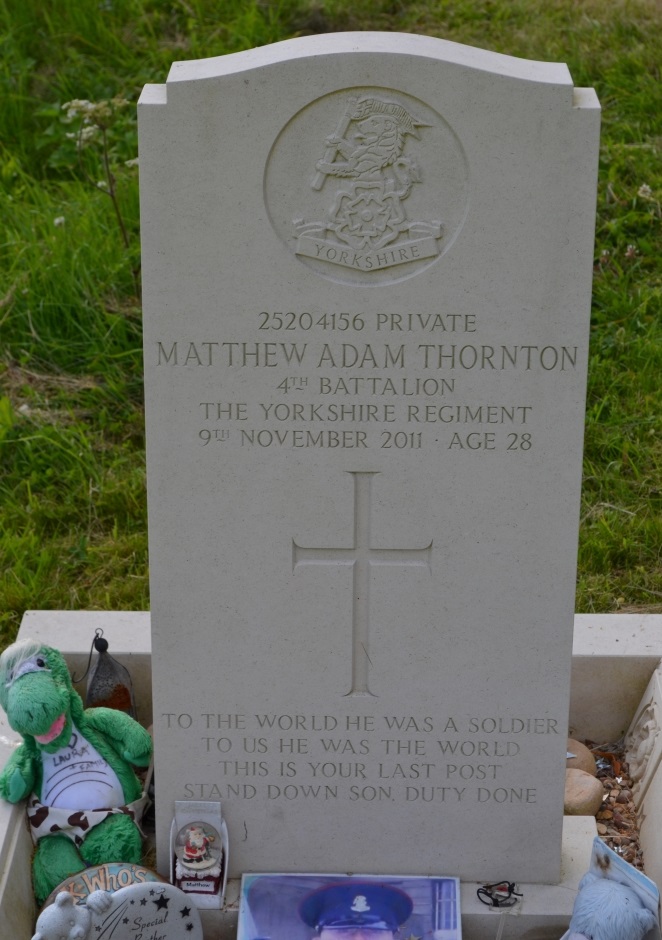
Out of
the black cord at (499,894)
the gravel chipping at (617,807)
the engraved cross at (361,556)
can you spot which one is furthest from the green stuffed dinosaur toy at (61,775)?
the gravel chipping at (617,807)

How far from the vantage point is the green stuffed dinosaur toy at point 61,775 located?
2.92 m

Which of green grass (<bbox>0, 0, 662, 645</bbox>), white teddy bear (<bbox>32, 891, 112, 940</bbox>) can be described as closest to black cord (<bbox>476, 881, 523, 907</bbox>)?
white teddy bear (<bbox>32, 891, 112, 940</bbox>)

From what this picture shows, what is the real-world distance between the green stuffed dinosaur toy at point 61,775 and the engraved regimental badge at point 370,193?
119 cm

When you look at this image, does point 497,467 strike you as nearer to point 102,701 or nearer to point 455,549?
point 455,549

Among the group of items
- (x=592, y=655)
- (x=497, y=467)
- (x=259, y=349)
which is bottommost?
(x=592, y=655)

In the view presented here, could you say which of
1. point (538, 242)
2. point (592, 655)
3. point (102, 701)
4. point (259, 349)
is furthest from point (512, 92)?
point (102, 701)

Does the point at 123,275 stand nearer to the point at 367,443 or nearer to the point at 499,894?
the point at 367,443

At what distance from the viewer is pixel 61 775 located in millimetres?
2979

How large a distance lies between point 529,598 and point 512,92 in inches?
42.5

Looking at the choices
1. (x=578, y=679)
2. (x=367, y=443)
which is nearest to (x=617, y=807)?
(x=578, y=679)

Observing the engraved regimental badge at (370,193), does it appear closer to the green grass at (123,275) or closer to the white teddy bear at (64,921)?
the white teddy bear at (64,921)

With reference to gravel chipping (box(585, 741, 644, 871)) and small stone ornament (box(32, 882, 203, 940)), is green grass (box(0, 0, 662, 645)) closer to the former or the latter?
gravel chipping (box(585, 741, 644, 871))

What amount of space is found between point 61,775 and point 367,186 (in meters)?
1.52

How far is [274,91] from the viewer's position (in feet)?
8.08
